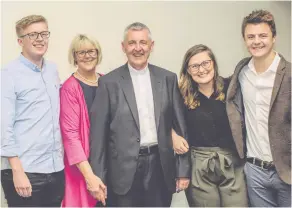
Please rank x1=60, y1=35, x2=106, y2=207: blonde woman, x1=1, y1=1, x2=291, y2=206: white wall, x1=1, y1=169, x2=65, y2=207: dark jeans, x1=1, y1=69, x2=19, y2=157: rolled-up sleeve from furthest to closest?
1. x1=1, y1=1, x2=291, y2=206: white wall
2. x1=60, y1=35, x2=106, y2=207: blonde woman
3. x1=1, y1=169, x2=65, y2=207: dark jeans
4. x1=1, y1=69, x2=19, y2=157: rolled-up sleeve

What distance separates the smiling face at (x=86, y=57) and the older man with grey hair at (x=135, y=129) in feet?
0.44

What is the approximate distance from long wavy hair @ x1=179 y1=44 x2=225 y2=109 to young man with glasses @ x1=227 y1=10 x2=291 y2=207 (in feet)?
0.24

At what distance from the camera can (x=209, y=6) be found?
9.21 feet

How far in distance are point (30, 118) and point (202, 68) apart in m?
1.04

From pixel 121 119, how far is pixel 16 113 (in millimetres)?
589

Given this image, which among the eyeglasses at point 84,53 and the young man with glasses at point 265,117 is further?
the eyeglasses at point 84,53

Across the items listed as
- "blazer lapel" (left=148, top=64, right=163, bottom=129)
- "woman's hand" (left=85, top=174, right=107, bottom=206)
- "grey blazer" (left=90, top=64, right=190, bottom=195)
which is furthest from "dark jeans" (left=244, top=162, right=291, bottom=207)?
"woman's hand" (left=85, top=174, right=107, bottom=206)

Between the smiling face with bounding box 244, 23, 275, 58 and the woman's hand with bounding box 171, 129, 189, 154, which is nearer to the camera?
the smiling face with bounding box 244, 23, 275, 58

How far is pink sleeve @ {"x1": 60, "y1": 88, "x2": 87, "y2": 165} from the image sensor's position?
7.41 feet

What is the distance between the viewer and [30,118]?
2.14 metres

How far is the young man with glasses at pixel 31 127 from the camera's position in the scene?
2.08m

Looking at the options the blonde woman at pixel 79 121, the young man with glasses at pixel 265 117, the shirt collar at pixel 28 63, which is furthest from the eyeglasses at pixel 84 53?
the young man with glasses at pixel 265 117

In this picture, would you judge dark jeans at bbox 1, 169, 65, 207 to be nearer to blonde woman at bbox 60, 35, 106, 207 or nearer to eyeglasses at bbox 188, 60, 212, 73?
blonde woman at bbox 60, 35, 106, 207

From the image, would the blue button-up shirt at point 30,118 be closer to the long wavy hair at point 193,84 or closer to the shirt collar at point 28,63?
the shirt collar at point 28,63
